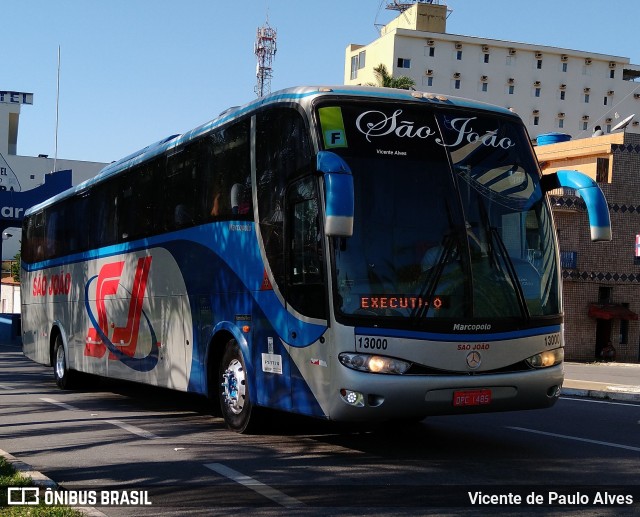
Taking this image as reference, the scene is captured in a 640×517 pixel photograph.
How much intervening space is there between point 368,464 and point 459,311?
1611 millimetres

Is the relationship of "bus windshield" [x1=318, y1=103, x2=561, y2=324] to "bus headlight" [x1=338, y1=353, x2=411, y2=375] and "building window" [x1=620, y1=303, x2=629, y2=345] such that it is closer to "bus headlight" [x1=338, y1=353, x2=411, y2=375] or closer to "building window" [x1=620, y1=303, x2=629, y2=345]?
"bus headlight" [x1=338, y1=353, x2=411, y2=375]

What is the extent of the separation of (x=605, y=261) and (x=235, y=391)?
1412 inches

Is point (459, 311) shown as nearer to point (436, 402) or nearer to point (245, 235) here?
point (436, 402)

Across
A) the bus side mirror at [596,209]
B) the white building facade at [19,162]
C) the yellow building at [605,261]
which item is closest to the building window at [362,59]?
the white building facade at [19,162]

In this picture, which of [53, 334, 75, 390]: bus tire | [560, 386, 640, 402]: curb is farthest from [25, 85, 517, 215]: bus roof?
[560, 386, 640, 402]: curb

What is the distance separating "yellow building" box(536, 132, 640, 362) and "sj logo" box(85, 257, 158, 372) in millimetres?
30162

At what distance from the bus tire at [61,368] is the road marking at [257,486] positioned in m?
9.69

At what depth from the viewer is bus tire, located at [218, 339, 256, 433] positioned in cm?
1083

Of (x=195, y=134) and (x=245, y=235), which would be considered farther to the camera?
(x=195, y=134)

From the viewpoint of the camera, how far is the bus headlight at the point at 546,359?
9414 millimetres

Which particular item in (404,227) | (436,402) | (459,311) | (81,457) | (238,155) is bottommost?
(81,457)

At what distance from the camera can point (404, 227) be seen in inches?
357

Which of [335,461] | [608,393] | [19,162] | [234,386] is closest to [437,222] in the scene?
[335,461]

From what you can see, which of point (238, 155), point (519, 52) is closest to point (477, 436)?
point (238, 155)
